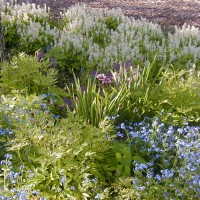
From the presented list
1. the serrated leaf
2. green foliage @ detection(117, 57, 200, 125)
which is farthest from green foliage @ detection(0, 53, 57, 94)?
the serrated leaf

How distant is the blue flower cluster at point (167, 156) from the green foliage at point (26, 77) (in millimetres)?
1072

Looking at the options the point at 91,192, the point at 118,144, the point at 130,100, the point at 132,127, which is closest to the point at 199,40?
the point at 130,100

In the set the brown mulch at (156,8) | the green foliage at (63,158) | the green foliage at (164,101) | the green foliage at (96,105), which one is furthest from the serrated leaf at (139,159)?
the brown mulch at (156,8)

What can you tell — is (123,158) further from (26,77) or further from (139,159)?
(26,77)

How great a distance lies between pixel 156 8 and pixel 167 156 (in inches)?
328

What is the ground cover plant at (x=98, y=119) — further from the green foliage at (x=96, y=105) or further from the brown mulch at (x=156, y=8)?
the brown mulch at (x=156, y=8)

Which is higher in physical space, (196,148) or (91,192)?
(196,148)

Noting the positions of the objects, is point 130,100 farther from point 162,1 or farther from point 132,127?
point 162,1

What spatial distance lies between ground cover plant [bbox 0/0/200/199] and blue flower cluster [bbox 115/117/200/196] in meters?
0.01

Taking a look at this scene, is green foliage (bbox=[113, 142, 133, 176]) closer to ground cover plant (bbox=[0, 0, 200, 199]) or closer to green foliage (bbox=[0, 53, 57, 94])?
ground cover plant (bbox=[0, 0, 200, 199])

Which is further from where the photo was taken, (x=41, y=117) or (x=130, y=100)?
(x=130, y=100)

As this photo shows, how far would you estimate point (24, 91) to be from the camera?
468cm

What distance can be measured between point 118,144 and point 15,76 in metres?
1.69

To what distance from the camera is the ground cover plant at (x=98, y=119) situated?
3.22 m
